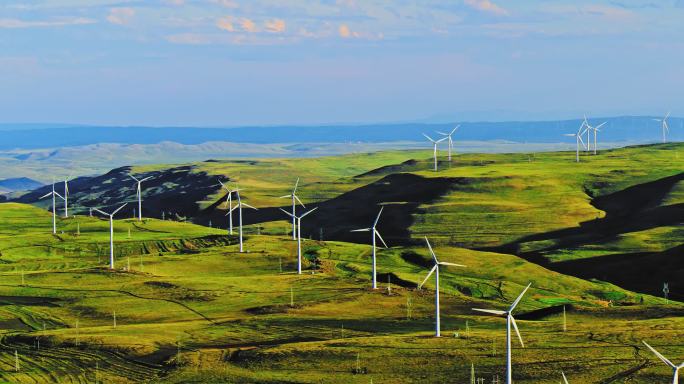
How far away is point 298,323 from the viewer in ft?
435

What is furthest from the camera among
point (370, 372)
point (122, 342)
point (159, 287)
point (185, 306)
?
point (159, 287)

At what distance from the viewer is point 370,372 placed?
10156 centimetres

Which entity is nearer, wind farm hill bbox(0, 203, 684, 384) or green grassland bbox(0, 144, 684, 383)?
green grassland bbox(0, 144, 684, 383)

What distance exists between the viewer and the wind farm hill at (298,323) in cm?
10312

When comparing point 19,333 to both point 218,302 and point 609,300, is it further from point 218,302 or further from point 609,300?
point 609,300

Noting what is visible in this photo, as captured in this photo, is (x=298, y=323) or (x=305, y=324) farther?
(x=298, y=323)

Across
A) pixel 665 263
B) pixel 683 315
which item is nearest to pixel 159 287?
pixel 683 315

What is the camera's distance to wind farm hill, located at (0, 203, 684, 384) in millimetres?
103125

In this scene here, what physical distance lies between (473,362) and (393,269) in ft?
291

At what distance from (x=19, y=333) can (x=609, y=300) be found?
3428 inches

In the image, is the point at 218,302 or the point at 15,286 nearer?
the point at 218,302

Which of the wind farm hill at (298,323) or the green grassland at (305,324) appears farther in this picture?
the wind farm hill at (298,323)

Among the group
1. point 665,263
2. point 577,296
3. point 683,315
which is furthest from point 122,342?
point 665,263

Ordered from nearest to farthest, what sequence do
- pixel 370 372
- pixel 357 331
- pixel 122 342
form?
pixel 370 372 < pixel 122 342 < pixel 357 331
